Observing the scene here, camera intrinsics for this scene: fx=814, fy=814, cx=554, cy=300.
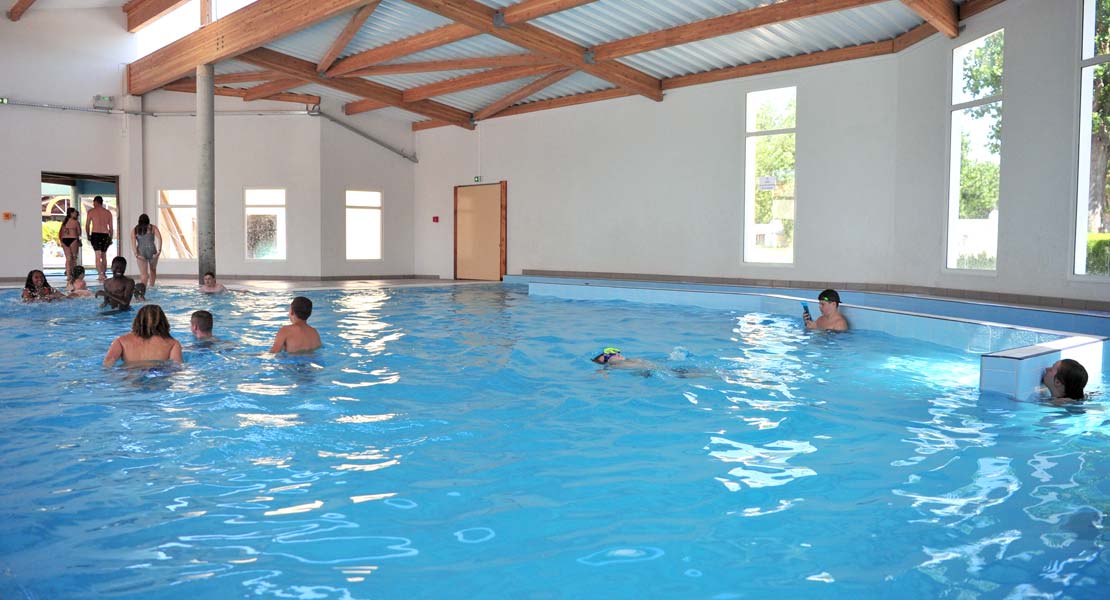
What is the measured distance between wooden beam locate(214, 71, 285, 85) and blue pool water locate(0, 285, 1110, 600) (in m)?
10.1

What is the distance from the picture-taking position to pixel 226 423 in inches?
173

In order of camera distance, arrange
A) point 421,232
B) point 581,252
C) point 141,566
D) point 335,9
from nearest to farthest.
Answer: point 141,566 < point 335,9 < point 581,252 < point 421,232

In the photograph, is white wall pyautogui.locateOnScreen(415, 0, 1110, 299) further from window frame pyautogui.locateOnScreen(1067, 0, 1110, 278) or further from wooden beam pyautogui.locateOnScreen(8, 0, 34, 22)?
wooden beam pyautogui.locateOnScreen(8, 0, 34, 22)

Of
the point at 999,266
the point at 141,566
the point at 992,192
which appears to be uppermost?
the point at 992,192

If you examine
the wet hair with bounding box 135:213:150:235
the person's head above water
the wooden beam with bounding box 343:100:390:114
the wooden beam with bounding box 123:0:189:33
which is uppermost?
the wooden beam with bounding box 123:0:189:33

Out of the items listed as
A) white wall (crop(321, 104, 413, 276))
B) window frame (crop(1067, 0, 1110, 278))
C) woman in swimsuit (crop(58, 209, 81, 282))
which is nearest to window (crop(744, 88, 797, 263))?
window frame (crop(1067, 0, 1110, 278))

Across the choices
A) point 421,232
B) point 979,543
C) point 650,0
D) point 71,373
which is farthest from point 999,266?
point 421,232

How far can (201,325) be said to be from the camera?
6.64m

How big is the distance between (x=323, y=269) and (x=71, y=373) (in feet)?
38.0

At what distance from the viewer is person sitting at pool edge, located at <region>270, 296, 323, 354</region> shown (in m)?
6.48

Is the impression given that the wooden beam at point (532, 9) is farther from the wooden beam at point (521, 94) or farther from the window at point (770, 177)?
the window at point (770, 177)

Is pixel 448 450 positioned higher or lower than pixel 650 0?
lower

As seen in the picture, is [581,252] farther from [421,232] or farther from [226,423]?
[226,423]

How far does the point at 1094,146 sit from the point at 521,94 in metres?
9.75
